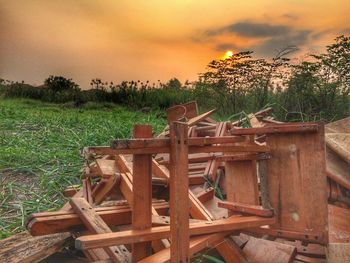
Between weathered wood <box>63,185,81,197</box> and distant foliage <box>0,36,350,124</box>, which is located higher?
distant foliage <box>0,36,350,124</box>

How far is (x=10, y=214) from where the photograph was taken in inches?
175

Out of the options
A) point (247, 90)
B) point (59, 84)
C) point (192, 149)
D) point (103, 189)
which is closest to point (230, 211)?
point (192, 149)

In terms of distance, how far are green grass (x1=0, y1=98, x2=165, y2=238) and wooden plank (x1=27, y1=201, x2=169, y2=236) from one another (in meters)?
1.10

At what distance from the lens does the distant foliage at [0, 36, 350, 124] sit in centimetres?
955

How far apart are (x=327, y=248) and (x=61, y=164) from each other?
13.4 ft

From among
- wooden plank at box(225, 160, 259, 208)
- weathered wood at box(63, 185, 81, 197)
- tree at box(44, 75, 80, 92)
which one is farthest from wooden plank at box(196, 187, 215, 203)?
tree at box(44, 75, 80, 92)

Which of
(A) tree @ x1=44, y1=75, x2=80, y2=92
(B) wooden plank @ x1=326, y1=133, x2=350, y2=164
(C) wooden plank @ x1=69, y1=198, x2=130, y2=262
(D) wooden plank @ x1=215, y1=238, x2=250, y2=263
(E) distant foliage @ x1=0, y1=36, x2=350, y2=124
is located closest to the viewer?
(C) wooden plank @ x1=69, y1=198, x2=130, y2=262

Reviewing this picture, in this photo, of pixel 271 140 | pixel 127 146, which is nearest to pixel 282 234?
pixel 271 140

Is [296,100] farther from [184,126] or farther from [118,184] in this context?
[184,126]

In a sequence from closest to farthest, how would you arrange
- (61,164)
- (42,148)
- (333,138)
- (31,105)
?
1. (333,138)
2. (61,164)
3. (42,148)
4. (31,105)

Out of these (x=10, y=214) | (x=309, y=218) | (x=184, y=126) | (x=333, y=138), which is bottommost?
(x=10, y=214)

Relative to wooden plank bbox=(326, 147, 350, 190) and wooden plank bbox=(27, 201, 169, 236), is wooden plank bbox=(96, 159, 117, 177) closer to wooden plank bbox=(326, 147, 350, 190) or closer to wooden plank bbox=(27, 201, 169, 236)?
A: wooden plank bbox=(27, 201, 169, 236)

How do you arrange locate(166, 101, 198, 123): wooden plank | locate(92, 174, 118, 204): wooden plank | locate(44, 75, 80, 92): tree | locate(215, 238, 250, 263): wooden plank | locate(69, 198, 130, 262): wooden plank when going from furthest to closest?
locate(44, 75, 80, 92): tree, locate(166, 101, 198, 123): wooden plank, locate(92, 174, 118, 204): wooden plank, locate(215, 238, 250, 263): wooden plank, locate(69, 198, 130, 262): wooden plank

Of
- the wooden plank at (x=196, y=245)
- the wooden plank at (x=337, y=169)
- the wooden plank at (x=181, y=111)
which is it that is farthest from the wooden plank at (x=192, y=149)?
the wooden plank at (x=181, y=111)
